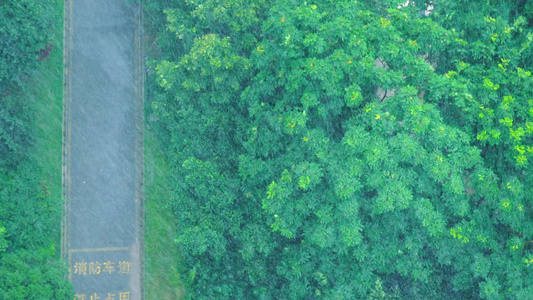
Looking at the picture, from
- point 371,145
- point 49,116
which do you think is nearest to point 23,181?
point 49,116

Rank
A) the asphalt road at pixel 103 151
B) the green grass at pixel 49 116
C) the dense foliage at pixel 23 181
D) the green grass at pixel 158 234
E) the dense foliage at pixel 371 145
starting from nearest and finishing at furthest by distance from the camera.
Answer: the dense foliage at pixel 371 145 → the dense foliage at pixel 23 181 → the green grass at pixel 158 234 → the asphalt road at pixel 103 151 → the green grass at pixel 49 116

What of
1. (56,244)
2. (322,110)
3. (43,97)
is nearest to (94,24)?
(43,97)

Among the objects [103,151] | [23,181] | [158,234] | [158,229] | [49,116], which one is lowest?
[158,234]

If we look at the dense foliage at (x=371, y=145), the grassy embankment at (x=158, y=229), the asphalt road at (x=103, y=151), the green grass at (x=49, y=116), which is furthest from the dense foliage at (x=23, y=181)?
the dense foliage at (x=371, y=145)

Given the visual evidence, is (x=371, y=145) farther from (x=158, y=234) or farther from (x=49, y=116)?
(x=49, y=116)

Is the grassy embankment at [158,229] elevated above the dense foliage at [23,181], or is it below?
below

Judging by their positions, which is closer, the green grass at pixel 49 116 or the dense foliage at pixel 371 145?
the dense foliage at pixel 371 145

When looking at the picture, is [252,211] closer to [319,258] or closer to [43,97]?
[319,258]

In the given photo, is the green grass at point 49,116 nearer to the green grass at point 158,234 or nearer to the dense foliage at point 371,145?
the green grass at point 158,234
